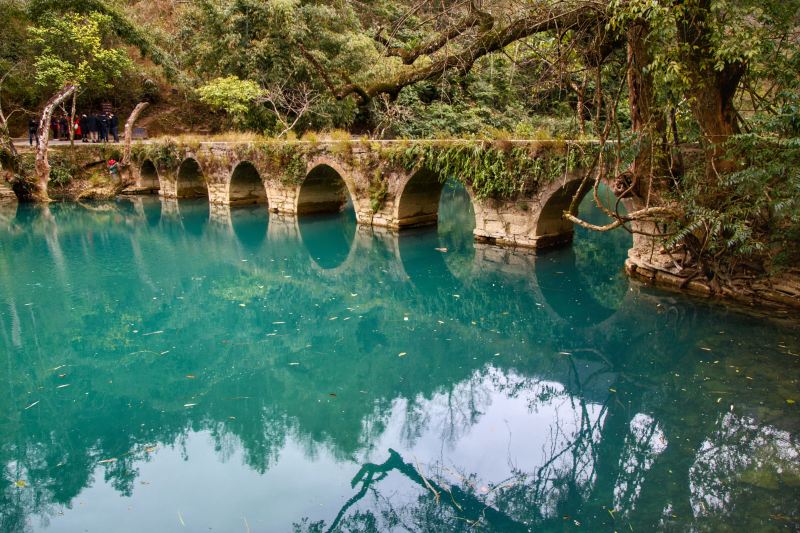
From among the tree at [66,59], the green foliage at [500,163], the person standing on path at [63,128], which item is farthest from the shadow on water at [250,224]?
the person standing on path at [63,128]

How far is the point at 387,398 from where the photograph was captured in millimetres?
6293

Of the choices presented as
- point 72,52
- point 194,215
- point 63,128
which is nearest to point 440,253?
point 194,215

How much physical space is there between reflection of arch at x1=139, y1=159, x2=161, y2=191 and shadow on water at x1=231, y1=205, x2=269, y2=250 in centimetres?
629

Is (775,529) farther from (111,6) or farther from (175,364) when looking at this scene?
(111,6)

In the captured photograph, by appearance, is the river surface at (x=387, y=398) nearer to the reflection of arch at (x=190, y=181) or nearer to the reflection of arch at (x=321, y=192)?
the reflection of arch at (x=321, y=192)

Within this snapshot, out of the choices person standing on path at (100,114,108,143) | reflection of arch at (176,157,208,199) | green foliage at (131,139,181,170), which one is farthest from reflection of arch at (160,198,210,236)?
person standing on path at (100,114,108,143)

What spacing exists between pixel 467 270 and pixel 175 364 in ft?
19.7

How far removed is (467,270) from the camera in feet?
38.0

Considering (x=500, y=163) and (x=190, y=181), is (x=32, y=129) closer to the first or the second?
(x=190, y=181)

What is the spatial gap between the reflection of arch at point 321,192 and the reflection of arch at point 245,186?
8.17 ft

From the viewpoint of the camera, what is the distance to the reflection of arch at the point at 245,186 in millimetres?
19375

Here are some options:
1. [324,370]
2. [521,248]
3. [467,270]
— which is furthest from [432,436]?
[521,248]

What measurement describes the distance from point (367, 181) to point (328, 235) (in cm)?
179

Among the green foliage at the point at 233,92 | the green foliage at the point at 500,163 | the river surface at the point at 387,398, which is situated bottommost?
the river surface at the point at 387,398
